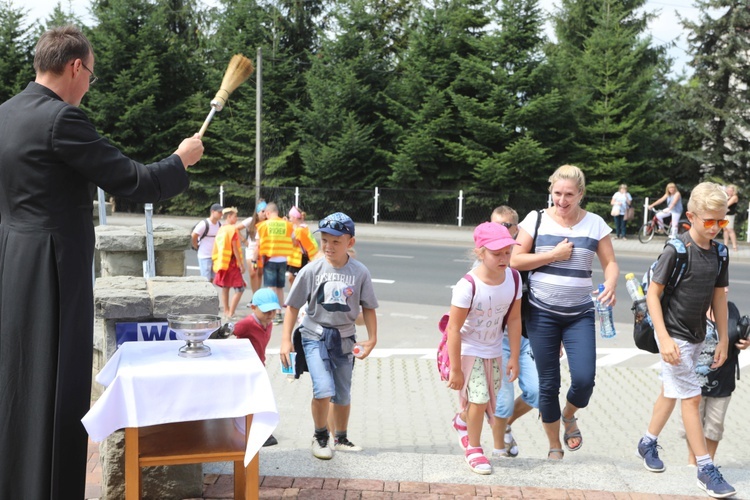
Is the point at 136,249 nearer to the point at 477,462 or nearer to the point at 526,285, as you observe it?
the point at 526,285

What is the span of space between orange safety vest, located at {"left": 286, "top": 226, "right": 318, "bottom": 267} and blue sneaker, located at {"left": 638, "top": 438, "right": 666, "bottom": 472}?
7.49 m

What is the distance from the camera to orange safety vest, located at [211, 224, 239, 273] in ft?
37.8

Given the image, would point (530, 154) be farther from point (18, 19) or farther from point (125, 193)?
point (125, 193)

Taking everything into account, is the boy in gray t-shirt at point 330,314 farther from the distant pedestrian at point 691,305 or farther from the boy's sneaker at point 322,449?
the distant pedestrian at point 691,305

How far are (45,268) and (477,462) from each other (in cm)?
256

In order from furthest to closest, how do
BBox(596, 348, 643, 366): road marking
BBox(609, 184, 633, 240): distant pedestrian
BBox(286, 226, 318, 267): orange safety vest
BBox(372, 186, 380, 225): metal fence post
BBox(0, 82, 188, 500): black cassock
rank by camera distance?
BBox(372, 186, 380, 225): metal fence post, BBox(609, 184, 633, 240): distant pedestrian, BBox(286, 226, 318, 267): orange safety vest, BBox(596, 348, 643, 366): road marking, BBox(0, 82, 188, 500): black cassock

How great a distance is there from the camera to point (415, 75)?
34688 millimetres

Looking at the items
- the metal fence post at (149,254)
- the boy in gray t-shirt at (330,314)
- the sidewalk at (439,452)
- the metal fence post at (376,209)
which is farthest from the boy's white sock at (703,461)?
the metal fence post at (376,209)

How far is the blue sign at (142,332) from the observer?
13.6ft

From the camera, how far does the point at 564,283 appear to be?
5.20m

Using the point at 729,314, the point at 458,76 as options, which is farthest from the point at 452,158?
the point at 729,314

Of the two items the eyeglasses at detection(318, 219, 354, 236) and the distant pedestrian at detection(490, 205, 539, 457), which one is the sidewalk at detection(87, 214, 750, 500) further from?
the eyeglasses at detection(318, 219, 354, 236)

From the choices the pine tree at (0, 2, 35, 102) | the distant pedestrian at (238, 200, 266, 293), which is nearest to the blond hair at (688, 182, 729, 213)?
the distant pedestrian at (238, 200, 266, 293)

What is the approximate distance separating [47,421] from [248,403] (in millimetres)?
769
